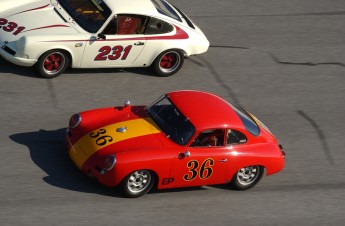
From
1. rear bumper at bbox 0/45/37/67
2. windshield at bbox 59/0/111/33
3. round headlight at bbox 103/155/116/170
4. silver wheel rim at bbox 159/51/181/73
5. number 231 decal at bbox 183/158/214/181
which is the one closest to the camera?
round headlight at bbox 103/155/116/170

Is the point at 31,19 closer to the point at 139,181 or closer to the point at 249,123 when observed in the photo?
the point at 139,181

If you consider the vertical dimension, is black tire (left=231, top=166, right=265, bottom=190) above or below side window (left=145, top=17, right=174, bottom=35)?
below

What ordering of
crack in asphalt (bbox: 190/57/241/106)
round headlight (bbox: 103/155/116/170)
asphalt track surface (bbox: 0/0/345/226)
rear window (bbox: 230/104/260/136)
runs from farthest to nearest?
crack in asphalt (bbox: 190/57/241/106) < rear window (bbox: 230/104/260/136) < asphalt track surface (bbox: 0/0/345/226) < round headlight (bbox: 103/155/116/170)

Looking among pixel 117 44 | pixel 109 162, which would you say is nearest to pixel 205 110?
pixel 109 162

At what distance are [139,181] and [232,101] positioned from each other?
380 centimetres

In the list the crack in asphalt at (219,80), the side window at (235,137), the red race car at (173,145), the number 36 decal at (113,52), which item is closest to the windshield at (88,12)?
the number 36 decal at (113,52)

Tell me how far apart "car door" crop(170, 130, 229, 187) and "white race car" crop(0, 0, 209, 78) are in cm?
349

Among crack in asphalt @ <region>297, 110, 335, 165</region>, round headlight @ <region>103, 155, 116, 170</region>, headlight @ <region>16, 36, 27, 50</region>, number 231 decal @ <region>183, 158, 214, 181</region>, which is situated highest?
headlight @ <region>16, 36, 27, 50</region>

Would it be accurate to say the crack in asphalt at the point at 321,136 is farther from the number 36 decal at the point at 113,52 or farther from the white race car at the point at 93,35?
the number 36 decal at the point at 113,52

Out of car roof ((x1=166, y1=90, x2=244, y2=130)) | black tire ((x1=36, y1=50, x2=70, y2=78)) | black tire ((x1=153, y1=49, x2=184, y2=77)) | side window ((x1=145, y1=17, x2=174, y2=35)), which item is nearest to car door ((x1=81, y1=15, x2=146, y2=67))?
side window ((x1=145, y1=17, x2=174, y2=35))

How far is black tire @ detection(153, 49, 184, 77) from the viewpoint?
14.4 metres

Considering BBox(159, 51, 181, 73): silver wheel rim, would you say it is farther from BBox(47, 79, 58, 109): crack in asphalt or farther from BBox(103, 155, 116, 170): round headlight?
BBox(103, 155, 116, 170): round headlight

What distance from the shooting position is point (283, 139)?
512 inches

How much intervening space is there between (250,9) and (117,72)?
4880mm
